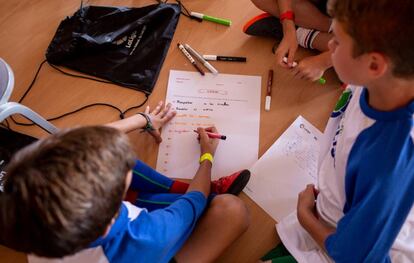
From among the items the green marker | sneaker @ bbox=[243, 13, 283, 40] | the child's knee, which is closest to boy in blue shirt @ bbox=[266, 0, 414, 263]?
the child's knee

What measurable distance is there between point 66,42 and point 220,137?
25.8 inches

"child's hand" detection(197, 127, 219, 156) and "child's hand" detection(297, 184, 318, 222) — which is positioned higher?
"child's hand" detection(197, 127, 219, 156)

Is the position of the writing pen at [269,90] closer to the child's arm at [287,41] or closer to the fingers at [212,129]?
the child's arm at [287,41]

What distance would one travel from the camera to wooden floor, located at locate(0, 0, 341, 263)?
104cm

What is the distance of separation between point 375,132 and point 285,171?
44cm

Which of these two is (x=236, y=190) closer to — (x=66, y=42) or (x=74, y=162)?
(x=74, y=162)

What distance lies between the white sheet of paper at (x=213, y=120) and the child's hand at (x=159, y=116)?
0.07ft

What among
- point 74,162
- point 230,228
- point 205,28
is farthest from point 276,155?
point 74,162

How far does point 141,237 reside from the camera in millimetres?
656

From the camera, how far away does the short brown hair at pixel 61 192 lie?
48 cm

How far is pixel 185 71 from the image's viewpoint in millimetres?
1180

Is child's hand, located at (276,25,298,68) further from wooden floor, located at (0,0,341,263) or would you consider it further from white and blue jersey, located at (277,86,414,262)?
white and blue jersey, located at (277,86,414,262)

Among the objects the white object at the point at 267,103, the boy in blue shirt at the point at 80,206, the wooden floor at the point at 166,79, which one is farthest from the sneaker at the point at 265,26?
the boy in blue shirt at the point at 80,206

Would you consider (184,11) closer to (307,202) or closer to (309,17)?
(309,17)
